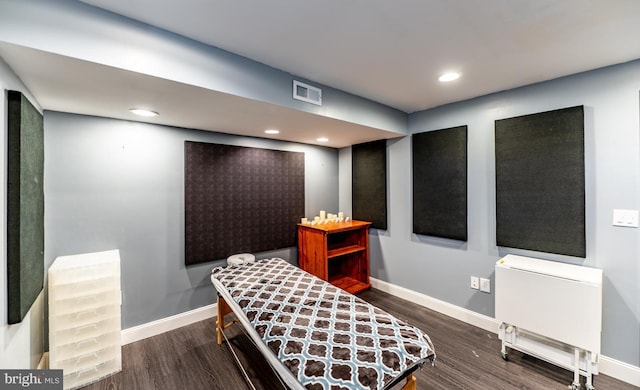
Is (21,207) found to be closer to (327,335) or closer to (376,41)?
(327,335)

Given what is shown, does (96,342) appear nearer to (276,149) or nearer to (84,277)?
(84,277)

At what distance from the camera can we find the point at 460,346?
2.28 metres

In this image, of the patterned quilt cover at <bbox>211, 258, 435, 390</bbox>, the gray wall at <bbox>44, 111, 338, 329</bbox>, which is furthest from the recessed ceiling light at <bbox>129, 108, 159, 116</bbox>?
the patterned quilt cover at <bbox>211, 258, 435, 390</bbox>

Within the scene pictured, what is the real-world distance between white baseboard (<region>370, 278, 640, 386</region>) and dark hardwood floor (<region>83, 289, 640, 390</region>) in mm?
60

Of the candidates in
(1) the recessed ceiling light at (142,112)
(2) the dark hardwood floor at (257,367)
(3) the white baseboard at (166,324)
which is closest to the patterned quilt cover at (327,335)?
(2) the dark hardwood floor at (257,367)

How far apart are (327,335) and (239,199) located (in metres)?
2.04

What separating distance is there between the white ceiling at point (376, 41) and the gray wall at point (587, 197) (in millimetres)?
211

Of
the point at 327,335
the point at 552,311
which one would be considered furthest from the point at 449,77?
the point at 327,335

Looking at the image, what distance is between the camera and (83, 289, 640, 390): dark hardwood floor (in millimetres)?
1849

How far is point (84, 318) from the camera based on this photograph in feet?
6.16

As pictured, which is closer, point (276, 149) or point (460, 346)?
point (460, 346)

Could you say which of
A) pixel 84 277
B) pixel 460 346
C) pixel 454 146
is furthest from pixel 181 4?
pixel 460 346

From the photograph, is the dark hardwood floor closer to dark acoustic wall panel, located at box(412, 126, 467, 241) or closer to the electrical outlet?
the electrical outlet

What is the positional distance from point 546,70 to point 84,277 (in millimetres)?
3871
